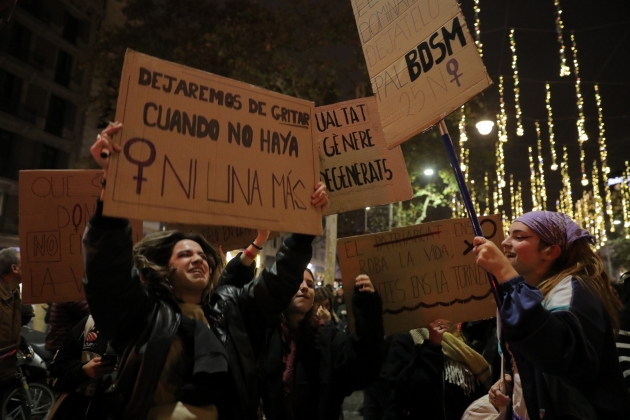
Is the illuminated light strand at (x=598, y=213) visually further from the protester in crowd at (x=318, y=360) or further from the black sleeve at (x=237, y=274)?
the black sleeve at (x=237, y=274)

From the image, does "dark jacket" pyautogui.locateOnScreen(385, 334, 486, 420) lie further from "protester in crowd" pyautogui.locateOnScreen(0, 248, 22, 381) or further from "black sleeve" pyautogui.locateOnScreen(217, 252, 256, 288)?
"protester in crowd" pyautogui.locateOnScreen(0, 248, 22, 381)

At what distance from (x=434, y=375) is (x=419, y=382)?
0.41 feet

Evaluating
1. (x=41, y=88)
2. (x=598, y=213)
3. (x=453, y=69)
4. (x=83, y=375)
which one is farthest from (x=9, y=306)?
(x=41, y=88)

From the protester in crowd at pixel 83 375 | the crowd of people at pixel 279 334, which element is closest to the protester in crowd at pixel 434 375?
the crowd of people at pixel 279 334

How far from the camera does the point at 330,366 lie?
326 cm

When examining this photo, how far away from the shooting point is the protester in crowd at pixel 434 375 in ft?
12.4

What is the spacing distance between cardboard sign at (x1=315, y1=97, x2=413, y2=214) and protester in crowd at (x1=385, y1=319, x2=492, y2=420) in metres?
1.02

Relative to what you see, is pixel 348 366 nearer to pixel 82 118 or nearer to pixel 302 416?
pixel 302 416

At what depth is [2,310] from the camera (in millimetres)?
4711

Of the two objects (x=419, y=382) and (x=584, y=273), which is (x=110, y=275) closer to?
(x=584, y=273)

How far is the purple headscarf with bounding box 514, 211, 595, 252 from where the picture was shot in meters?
2.41

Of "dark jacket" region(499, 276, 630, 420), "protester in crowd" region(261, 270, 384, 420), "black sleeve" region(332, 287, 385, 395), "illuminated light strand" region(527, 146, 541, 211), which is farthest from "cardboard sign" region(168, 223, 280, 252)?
"illuminated light strand" region(527, 146, 541, 211)

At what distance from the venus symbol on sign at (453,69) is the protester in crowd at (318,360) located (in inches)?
54.4

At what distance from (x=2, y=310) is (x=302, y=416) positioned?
3.31 m
